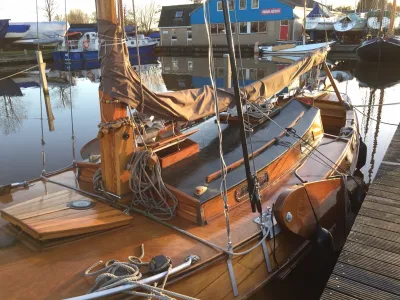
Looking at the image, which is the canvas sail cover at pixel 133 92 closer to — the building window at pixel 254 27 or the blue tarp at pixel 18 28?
the building window at pixel 254 27

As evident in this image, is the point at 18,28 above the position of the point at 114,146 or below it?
above

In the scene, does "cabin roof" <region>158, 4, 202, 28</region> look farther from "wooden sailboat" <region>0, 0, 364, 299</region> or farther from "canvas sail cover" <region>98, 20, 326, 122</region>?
"canvas sail cover" <region>98, 20, 326, 122</region>

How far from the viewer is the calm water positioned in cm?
985

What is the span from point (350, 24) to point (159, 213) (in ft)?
143

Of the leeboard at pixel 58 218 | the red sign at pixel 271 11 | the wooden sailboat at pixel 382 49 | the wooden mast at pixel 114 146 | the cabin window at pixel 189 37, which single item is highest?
the red sign at pixel 271 11

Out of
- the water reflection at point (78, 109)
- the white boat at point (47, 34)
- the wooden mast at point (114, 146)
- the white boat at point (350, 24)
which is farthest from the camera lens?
the white boat at point (47, 34)

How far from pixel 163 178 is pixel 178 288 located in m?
1.74

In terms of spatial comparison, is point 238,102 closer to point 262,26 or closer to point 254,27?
point 262,26

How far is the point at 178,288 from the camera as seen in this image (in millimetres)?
3748

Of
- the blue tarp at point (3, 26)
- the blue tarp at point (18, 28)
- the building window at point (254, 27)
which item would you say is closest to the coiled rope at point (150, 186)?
the building window at point (254, 27)

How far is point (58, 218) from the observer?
4.21 meters

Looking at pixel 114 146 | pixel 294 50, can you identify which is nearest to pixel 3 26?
pixel 294 50

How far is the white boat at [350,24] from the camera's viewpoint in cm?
4181

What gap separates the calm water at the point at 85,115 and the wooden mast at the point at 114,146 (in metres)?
1.97
